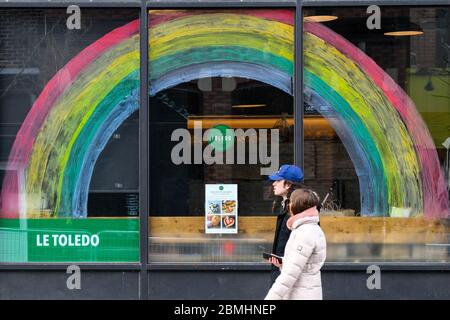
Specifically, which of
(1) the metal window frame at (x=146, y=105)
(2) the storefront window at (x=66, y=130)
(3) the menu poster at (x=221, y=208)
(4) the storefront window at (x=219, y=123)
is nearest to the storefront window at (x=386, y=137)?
(1) the metal window frame at (x=146, y=105)

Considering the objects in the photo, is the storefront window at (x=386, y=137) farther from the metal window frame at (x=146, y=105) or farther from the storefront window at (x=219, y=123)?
the storefront window at (x=219, y=123)

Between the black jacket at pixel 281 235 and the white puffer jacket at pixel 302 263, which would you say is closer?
the white puffer jacket at pixel 302 263

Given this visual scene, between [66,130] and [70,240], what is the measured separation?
123 centimetres

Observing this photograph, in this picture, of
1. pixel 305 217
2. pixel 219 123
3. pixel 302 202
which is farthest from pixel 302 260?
pixel 219 123

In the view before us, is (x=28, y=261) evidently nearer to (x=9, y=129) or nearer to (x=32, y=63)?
(x=9, y=129)

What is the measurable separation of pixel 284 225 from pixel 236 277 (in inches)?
101

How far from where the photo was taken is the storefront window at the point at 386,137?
990 centimetres

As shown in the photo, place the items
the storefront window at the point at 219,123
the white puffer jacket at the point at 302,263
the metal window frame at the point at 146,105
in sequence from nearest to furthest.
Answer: the white puffer jacket at the point at 302,263, the metal window frame at the point at 146,105, the storefront window at the point at 219,123

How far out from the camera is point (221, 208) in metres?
9.95

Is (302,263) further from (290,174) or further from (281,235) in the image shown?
(290,174)

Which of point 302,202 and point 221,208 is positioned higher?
point 302,202

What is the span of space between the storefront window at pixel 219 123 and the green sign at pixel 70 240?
0.38 meters

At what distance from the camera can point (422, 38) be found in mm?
9922

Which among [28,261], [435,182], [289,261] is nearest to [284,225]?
[289,261]
